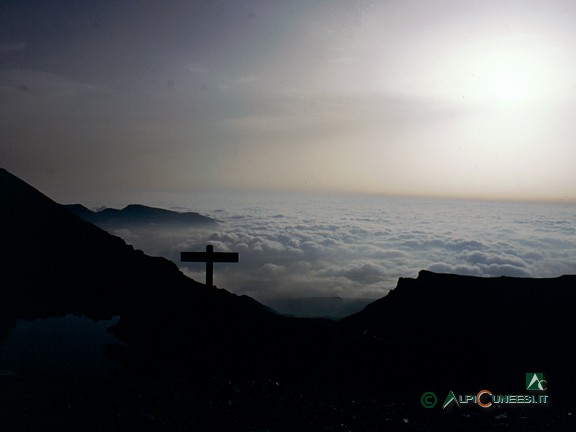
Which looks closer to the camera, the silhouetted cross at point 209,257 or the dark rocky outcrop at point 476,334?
the silhouetted cross at point 209,257

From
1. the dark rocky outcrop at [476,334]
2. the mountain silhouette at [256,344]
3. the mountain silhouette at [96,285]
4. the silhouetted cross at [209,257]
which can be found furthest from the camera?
the mountain silhouette at [96,285]

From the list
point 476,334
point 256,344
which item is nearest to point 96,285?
point 256,344

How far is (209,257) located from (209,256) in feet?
0.11

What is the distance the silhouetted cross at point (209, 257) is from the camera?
556 inches

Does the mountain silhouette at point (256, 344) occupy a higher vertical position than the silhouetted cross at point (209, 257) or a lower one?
lower

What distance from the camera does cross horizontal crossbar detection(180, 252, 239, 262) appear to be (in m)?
14.1

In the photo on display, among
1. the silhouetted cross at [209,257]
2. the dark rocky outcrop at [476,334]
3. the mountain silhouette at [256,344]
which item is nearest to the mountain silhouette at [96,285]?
the mountain silhouette at [256,344]

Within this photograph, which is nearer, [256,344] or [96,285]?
[256,344]

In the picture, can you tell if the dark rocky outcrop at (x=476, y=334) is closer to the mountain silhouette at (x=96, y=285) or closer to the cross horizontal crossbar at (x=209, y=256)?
the mountain silhouette at (x=96, y=285)

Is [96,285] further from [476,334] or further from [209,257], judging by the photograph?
[476,334]

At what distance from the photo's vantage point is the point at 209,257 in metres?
14.2

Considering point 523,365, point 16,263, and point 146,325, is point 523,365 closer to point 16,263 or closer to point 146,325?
point 146,325

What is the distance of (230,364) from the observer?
14.4 meters

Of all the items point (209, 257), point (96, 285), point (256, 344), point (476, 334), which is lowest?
point (476, 334)
